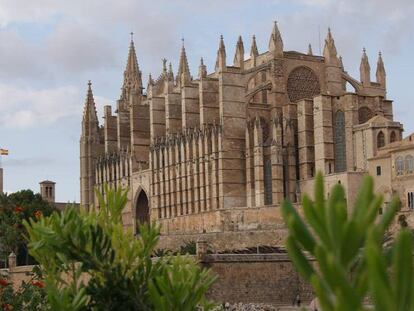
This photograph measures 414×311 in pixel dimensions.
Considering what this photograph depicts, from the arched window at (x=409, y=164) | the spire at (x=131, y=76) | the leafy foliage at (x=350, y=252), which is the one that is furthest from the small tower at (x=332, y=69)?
the leafy foliage at (x=350, y=252)

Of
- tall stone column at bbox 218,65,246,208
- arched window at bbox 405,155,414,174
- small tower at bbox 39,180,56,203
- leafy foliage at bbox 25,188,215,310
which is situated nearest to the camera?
leafy foliage at bbox 25,188,215,310

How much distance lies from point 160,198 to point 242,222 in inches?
444

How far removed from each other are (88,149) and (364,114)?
28.8m

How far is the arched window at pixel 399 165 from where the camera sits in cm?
4662

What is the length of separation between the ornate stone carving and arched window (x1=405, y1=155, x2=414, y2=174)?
15299 mm

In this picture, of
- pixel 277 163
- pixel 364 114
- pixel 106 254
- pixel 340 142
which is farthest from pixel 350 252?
pixel 364 114

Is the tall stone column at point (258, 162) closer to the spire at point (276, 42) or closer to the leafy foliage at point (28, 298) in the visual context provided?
the spire at point (276, 42)

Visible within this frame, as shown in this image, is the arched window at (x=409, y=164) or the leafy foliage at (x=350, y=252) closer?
the leafy foliage at (x=350, y=252)

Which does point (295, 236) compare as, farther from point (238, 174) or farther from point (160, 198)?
point (160, 198)

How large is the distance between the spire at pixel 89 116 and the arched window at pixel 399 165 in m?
34.8

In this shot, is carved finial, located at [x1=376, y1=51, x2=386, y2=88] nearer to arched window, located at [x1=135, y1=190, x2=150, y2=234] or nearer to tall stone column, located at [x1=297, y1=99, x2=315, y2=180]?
tall stone column, located at [x1=297, y1=99, x2=315, y2=180]

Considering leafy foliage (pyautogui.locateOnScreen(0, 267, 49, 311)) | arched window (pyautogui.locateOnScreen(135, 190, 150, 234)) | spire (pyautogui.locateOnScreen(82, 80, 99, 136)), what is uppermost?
spire (pyautogui.locateOnScreen(82, 80, 99, 136))

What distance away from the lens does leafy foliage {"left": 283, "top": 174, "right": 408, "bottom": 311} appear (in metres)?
3.47

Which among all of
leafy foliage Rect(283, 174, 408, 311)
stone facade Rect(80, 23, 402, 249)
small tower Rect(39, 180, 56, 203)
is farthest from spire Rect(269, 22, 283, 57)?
leafy foliage Rect(283, 174, 408, 311)
